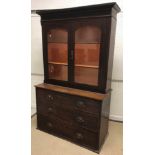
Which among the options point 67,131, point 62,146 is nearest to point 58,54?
point 67,131

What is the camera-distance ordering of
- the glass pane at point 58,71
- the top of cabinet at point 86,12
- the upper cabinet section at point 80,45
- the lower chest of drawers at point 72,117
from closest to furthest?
1. the top of cabinet at point 86,12
2. the upper cabinet section at point 80,45
3. the lower chest of drawers at point 72,117
4. the glass pane at point 58,71

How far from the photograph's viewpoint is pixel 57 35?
237 centimetres

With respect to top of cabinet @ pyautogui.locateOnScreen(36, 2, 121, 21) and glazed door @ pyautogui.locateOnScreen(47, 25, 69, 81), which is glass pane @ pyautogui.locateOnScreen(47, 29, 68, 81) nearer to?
glazed door @ pyautogui.locateOnScreen(47, 25, 69, 81)

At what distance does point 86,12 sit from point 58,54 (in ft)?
2.60

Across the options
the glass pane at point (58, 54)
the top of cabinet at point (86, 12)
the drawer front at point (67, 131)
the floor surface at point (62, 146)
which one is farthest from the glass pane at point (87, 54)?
the floor surface at point (62, 146)

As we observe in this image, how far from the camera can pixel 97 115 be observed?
6.51ft

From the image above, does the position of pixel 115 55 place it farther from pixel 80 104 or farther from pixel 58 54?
pixel 80 104

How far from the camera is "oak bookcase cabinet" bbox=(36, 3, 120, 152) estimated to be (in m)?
1.96

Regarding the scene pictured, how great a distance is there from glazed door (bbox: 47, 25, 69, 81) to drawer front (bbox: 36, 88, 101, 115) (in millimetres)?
286

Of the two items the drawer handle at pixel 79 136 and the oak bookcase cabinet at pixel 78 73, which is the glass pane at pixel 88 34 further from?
the drawer handle at pixel 79 136

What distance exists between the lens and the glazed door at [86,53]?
6.79ft
